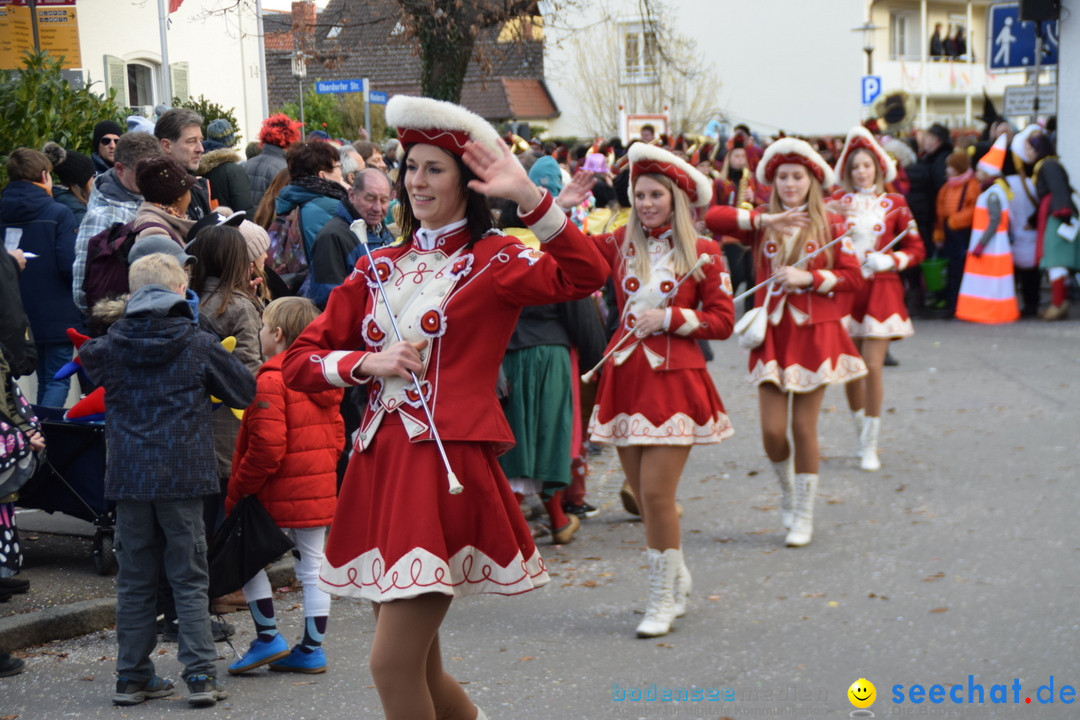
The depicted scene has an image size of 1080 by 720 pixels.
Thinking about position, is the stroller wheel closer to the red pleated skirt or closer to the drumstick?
the drumstick

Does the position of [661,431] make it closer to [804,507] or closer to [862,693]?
[862,693]

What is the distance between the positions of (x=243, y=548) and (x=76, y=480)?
167 cm

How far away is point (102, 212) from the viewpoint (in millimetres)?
6988

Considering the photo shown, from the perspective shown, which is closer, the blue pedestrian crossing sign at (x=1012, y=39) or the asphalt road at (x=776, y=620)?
the asphalt road at (x=776, y=620)

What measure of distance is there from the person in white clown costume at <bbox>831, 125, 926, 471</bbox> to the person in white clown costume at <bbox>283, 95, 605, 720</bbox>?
572cm

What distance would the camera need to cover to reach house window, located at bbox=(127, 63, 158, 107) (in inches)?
836

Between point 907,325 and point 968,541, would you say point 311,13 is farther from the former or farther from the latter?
point 968,541

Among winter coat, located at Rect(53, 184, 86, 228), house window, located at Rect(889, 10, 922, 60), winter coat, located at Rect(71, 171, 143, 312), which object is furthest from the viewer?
house window, located at Rect(889, 10, 922, 60)

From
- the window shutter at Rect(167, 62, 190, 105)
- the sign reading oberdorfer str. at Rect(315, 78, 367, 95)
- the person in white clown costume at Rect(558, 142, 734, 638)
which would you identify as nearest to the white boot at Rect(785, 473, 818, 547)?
the person in white clown costume at Rect(558, 142, 734, 638)

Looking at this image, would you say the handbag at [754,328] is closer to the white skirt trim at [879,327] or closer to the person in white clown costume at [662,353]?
the person in white clown costume at [662,353]

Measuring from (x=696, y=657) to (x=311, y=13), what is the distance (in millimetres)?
17654

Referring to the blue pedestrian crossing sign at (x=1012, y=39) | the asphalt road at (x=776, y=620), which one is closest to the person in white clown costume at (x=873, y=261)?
the asphalt road at (x=776, y=620)

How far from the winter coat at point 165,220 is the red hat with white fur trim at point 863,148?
4.60m

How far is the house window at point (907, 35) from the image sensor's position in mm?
47938
